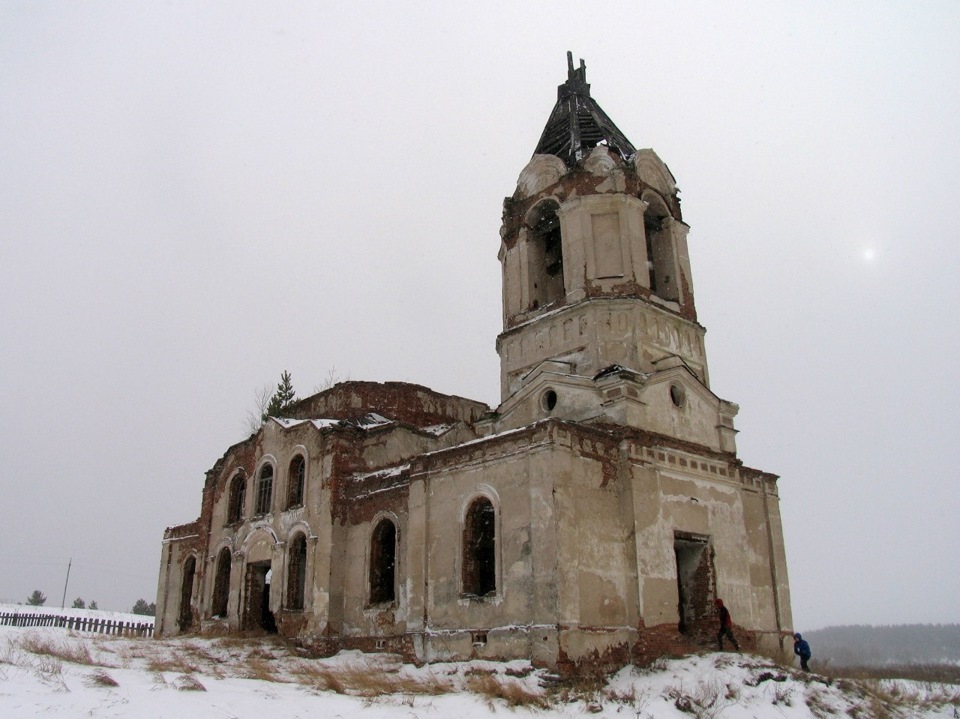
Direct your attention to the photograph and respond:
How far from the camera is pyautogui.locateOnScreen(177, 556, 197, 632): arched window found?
28.0 meters

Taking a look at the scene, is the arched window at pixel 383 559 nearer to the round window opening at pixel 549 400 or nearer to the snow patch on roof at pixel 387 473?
the snow patch on roof at pixel 387 473

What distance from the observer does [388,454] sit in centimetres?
2353

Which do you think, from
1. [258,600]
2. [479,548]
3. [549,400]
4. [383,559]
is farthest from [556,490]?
[258,600]

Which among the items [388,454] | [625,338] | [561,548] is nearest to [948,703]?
[561,548]

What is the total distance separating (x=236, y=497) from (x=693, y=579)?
15446 mm

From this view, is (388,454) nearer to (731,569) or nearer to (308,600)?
(308,600)

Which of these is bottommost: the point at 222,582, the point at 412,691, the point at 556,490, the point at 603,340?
the point at 412,691

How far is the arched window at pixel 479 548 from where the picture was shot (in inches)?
696

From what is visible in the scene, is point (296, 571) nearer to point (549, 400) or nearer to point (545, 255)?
point (549, 400)

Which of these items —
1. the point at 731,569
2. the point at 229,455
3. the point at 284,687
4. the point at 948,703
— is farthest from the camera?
the point at 229,455

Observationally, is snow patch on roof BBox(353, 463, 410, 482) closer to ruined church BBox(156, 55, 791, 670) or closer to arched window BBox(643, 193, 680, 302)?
ruined church BBox(156, 55, 791, 670)

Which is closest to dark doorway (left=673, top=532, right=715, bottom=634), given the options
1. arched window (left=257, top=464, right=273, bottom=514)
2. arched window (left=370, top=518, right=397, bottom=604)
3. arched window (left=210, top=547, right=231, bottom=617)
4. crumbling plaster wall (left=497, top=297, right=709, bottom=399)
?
crumbling plaster wall (left=497, top=297, right=709, bottom=399)

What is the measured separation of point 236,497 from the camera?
87.8 feet

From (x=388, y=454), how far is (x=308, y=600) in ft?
15.1
